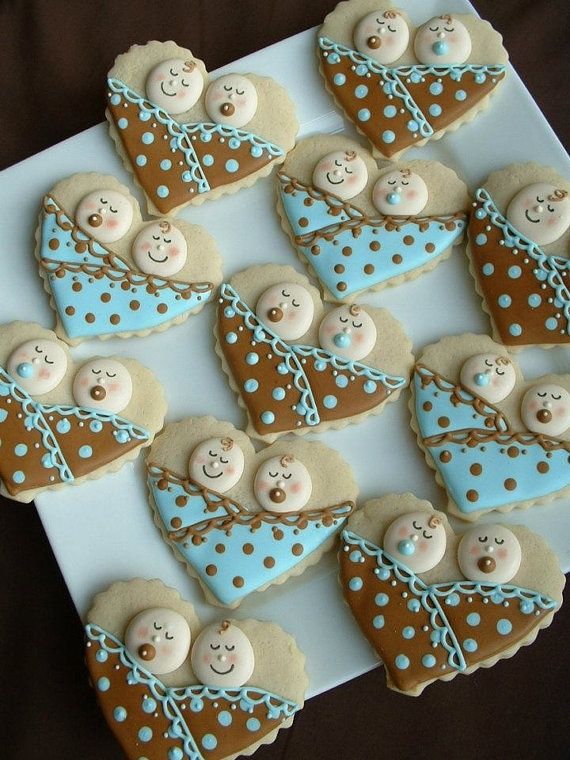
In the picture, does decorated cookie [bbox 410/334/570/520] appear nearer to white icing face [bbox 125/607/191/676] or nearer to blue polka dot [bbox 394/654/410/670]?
blue polka dot [bbox 394/654/410/670]

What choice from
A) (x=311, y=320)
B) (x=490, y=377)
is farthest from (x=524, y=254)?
(x=311, y=320)

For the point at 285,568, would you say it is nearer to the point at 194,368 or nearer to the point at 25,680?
the point at 194,368

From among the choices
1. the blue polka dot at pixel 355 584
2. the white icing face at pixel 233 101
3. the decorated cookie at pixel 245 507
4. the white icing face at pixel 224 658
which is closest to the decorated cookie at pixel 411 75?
the white icing face at pixel 233 101

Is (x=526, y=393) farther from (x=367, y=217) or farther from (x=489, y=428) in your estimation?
(x=367, y=217)

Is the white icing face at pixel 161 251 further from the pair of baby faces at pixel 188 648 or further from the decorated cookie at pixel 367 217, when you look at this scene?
the pair of baby faces at pixel 188 648

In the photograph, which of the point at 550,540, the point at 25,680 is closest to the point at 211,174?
the point at 550,540
